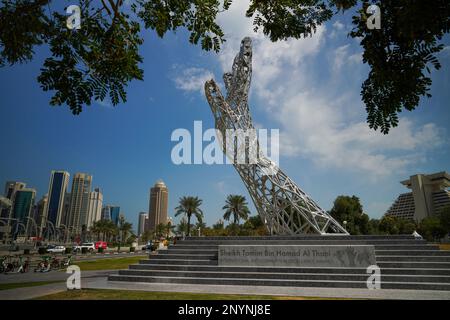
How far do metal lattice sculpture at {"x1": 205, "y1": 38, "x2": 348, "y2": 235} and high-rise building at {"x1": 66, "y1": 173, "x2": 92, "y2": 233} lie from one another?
5181 inches

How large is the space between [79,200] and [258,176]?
13624 cm

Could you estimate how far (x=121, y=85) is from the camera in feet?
14.1

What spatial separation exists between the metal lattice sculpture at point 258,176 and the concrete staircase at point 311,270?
5.35 metres

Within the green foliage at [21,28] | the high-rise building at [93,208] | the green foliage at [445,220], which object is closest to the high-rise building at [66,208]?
the high-rise building at [93,208]

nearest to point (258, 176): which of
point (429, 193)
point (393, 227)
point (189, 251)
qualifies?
point (189, 251)

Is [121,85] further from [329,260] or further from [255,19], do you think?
[329,260]

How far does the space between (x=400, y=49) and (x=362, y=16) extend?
69cm

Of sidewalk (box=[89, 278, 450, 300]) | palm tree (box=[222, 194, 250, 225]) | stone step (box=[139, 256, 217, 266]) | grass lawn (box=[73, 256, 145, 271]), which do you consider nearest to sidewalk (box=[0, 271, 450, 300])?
sidewalk (box=[89, 278, 450, 300])

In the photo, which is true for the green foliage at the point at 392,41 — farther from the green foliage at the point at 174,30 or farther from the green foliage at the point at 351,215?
the green foliage at the point at 351,215

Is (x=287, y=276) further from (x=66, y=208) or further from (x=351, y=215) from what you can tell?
(x=66, y=208)

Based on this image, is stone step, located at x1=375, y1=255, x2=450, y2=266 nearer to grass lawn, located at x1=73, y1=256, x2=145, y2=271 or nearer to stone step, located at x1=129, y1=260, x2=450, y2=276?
stone step, located at x1=129, y1=260, x2=450, y2=276

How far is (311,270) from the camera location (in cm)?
1153

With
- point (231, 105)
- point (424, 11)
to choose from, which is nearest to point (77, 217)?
point (231, 105)

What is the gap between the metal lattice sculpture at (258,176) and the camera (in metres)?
20.0
